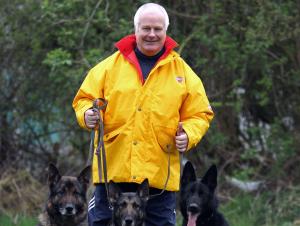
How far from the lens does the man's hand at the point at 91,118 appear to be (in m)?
6.46

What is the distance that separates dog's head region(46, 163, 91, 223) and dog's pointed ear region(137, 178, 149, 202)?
127cm

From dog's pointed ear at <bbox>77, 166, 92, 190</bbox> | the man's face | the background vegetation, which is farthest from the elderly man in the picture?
the background vegetation

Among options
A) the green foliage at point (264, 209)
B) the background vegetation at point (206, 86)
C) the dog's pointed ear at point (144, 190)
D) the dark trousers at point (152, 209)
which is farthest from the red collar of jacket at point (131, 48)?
the green foliage at point (264, 209)

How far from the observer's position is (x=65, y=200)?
25.3 ft

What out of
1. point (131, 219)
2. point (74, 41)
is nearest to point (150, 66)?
point (131, 219)

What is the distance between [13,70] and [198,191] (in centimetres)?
449

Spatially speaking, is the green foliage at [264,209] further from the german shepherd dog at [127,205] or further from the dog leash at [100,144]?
the dog leash at [100,144]

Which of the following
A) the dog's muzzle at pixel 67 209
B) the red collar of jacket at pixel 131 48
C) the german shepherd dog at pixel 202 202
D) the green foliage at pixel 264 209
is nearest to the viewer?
the red collar of jacket at pixel 131 48

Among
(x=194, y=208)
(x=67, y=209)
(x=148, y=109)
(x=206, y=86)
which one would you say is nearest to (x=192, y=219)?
(x=194, y=208)

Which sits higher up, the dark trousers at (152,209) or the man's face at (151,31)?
the man's face at (151,31)

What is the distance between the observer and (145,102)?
21.2 feet

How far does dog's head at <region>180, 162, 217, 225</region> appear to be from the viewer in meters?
7.98

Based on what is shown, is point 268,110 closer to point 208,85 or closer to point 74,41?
point 208,85

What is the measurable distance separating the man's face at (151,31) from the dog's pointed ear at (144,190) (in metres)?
1.00
